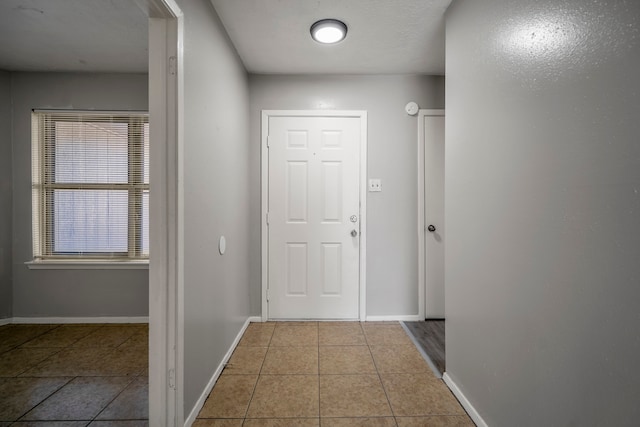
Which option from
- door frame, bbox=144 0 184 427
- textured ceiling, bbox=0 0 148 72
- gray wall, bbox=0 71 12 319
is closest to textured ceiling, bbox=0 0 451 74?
textured ceiling, bbox=0 0 148 72

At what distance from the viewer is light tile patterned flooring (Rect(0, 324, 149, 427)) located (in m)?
1.57

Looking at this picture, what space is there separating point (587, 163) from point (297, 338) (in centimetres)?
222

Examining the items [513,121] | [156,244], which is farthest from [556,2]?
[156,244]

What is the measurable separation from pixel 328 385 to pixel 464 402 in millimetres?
773

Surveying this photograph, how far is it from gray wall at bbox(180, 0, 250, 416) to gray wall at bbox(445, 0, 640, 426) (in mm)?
1462

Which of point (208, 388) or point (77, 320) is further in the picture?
point (77, 320)

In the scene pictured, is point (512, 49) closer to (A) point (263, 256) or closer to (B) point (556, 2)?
(B) point (556, 2)

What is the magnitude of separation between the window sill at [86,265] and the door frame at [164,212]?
5.78ft

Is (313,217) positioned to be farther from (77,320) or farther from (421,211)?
(77,320)

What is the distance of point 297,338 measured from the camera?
244cm

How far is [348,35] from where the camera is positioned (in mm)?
2104

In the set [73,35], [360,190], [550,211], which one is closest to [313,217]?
[360,190]

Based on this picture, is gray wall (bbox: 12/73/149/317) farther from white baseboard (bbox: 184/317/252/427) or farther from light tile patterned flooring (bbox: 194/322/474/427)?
light tile patterned flooring (bbox: 194/322/474/427)

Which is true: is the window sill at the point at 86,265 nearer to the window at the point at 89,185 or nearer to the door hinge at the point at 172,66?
the window at the point at 89,185
